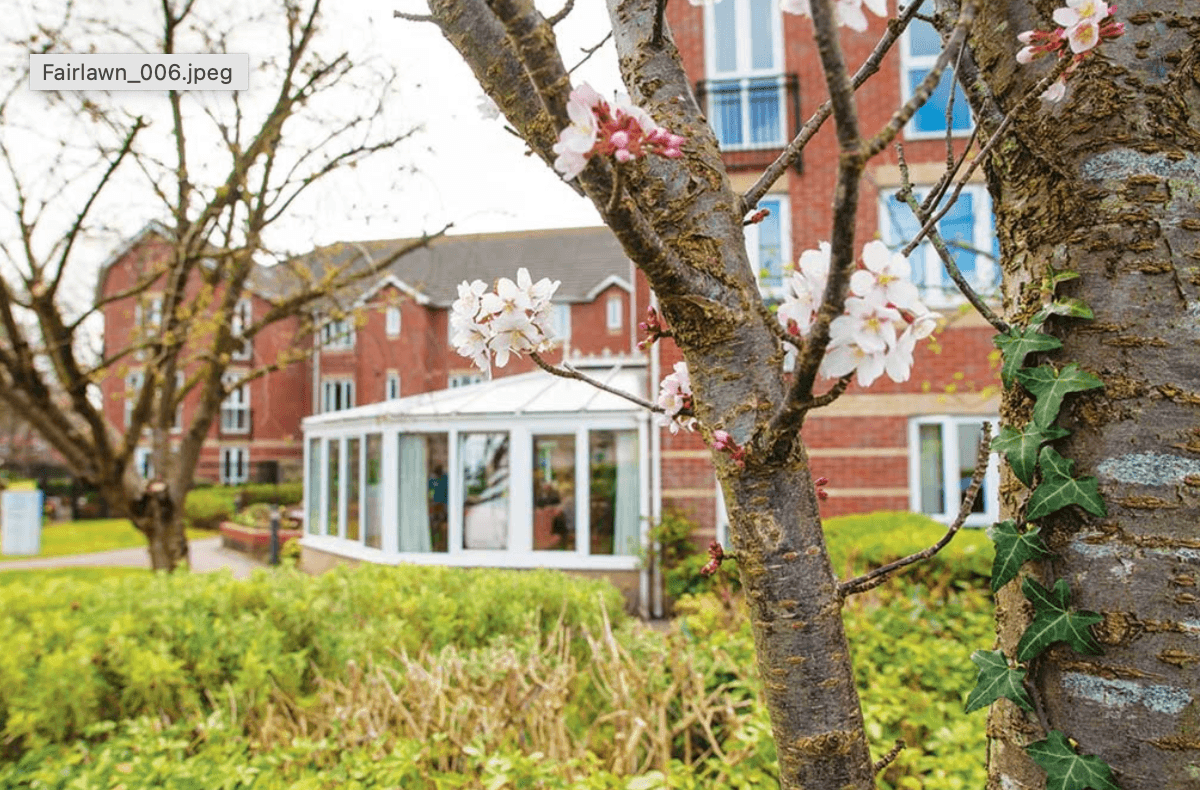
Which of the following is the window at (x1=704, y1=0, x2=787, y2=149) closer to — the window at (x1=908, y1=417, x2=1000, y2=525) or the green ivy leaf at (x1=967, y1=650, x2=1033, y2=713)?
the window at (x1=908, y1=417, x2=1000, y2=525)

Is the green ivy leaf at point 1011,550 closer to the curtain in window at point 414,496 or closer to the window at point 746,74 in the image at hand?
the window at point 746,74

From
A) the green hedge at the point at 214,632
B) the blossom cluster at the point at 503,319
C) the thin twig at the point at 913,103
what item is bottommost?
the green hedge at the point at 214,632

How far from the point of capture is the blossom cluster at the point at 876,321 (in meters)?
0.79

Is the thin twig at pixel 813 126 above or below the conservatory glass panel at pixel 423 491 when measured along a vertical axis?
above

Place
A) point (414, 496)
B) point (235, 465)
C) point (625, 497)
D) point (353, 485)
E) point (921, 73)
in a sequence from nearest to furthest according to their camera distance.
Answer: point (625, 497) < point (921, 73) < point (414, 496) < point (353, 485) < point (235, 465)

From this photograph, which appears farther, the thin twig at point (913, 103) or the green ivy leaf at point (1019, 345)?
the green ivy leaf at point (1019, 345)

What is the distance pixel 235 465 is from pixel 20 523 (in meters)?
13.8

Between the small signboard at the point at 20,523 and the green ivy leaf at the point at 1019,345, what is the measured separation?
19883 millimetres

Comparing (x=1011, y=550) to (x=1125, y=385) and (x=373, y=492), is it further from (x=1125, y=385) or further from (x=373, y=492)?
(x=373, y=492)

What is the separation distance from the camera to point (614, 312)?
926 inches

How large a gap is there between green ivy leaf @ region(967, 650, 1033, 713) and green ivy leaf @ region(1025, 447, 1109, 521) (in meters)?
0.23

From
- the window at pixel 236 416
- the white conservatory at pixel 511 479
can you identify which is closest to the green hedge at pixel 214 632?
the white conservatory at pixel 511 479

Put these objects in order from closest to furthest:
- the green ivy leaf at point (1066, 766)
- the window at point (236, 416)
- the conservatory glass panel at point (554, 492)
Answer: the green ivy leaf at point (1066, 766), the conservatory glass panel at point (554, 492), the window at point (236, 416)

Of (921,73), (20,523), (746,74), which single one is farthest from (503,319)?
(20,523)
